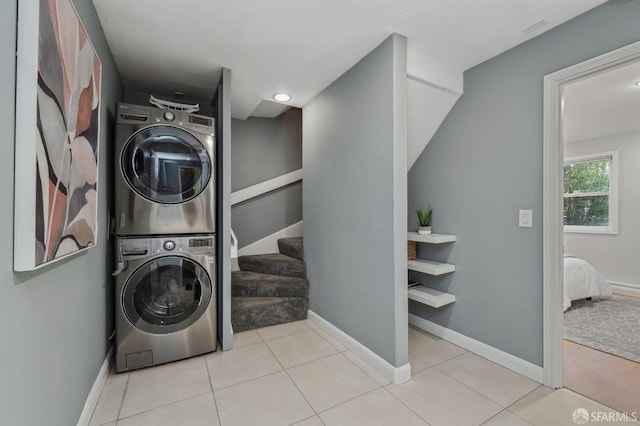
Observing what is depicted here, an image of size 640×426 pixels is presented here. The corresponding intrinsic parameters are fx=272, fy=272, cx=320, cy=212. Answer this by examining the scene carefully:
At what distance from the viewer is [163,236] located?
2.01 m

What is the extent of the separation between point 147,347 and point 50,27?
6.32 feet

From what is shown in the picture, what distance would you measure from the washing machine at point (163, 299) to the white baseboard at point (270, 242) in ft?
4.54

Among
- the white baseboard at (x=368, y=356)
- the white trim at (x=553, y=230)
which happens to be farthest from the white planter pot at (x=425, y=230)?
the white baseboard at (x=368, y=356)

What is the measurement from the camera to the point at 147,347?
6.40 feet

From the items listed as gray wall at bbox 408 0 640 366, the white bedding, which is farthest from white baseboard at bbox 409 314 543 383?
the white bedding

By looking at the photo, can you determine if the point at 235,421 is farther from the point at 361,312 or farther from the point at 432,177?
the point at 432,177

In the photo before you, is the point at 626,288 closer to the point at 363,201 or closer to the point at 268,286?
the point at 363,201

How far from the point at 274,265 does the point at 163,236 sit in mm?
1318

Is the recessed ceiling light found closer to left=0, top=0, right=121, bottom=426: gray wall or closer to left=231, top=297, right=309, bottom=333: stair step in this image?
left=0, top=0, right=121, bottom=426: gray wall

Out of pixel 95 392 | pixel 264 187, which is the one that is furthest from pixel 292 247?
pixel 95 392

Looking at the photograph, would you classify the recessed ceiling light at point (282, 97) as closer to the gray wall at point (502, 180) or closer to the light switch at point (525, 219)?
the gray wall at point (502, 180)

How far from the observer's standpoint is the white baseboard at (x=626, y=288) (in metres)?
3.83

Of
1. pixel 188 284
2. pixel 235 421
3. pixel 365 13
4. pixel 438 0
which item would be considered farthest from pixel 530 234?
pixel 188 284

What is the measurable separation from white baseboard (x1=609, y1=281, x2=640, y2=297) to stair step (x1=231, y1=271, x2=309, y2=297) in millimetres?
4610
